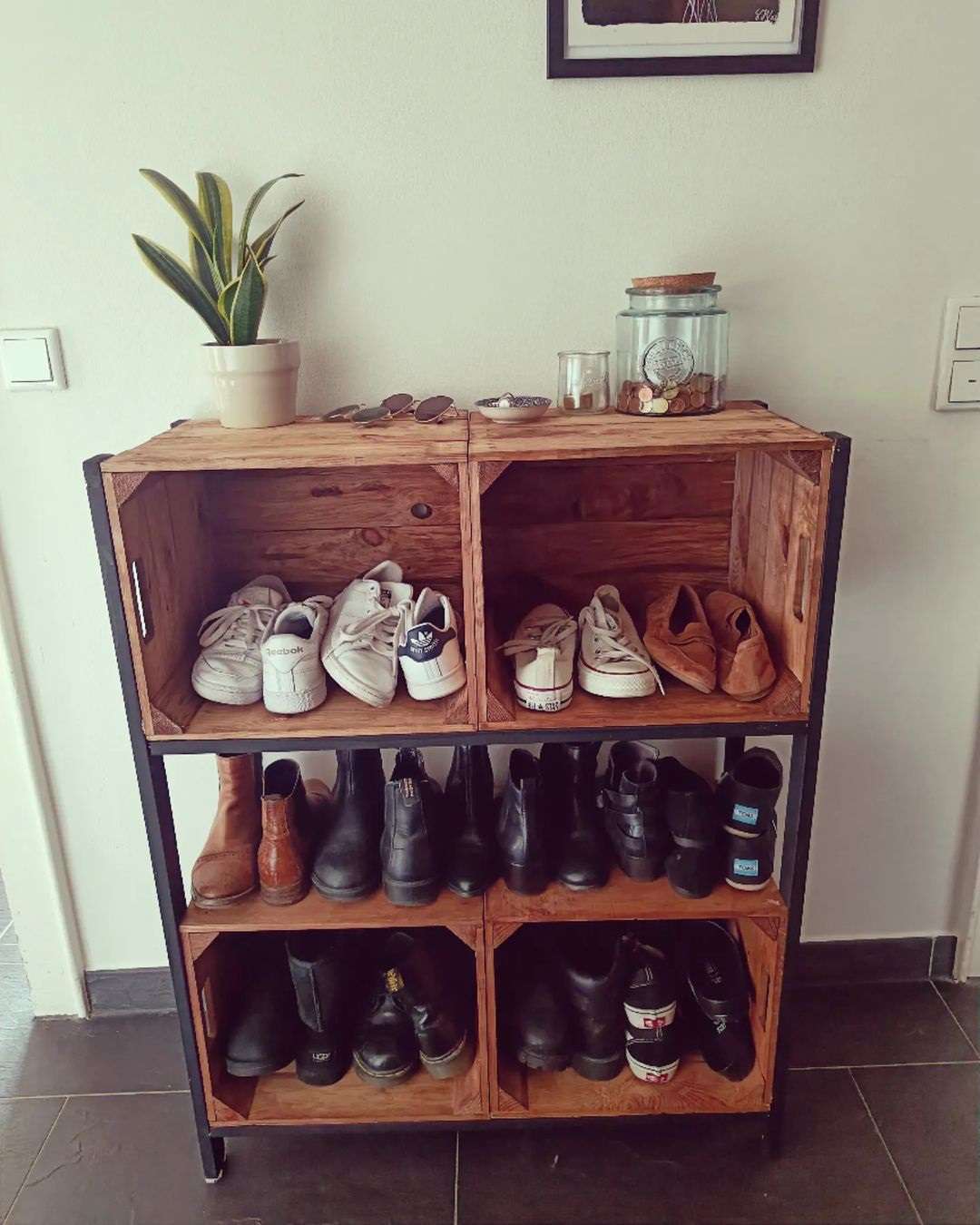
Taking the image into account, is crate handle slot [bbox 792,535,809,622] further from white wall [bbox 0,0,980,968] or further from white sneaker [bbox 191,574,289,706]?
white sneaker [bbox 191,574,289,706]

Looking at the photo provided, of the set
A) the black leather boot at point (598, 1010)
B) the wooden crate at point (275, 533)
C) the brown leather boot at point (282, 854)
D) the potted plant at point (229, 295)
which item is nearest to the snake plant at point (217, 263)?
the potted plant at point (229, 295)

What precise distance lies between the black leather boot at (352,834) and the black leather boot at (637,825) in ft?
1.15

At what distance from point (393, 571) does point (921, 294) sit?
2.97ft

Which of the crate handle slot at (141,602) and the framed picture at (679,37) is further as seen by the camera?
the framed picture at (679,37)

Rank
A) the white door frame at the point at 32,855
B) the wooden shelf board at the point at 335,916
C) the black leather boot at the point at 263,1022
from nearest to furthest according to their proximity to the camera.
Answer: the wooden shelf board at the point at 335,916 < the black leather boot at the point at 263,1022 < the white door frame at the point at 32,855

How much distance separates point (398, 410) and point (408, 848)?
0.63m

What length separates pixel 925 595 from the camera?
1617mm

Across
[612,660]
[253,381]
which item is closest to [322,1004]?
[612,660]

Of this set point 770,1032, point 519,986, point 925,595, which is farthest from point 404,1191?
point 925,595

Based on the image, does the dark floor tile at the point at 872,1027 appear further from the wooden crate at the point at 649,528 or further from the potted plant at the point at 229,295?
the potted plant at the point at 229,295

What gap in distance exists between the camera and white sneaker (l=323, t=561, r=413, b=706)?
130cm

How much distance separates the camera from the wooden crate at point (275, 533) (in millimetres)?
1178

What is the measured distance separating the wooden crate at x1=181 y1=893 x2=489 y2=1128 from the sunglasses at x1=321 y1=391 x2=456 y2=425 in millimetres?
684

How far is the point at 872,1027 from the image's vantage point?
5.73 feet
